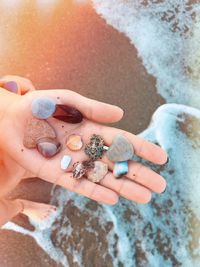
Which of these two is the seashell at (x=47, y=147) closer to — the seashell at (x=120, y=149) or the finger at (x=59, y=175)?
the finger at (x=59, y=175)

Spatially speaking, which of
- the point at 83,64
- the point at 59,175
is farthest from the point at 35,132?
the point at 83,64

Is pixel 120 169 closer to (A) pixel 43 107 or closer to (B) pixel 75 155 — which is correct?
(B) pixel 75 155

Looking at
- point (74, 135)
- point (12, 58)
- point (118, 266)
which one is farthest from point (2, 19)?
point (118, 266)

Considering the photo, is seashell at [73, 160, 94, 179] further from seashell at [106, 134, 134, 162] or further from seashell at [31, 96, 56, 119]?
seashell at [31, 96, 56, 119]

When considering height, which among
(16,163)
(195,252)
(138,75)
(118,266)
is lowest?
(118,266)

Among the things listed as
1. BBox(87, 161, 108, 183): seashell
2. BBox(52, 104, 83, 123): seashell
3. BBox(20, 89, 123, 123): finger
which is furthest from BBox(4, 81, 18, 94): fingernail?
BBox(87, 161, 108, 183): seashell

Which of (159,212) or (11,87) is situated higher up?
(11,87)

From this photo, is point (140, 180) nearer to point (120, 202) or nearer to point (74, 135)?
point (74, 135)
